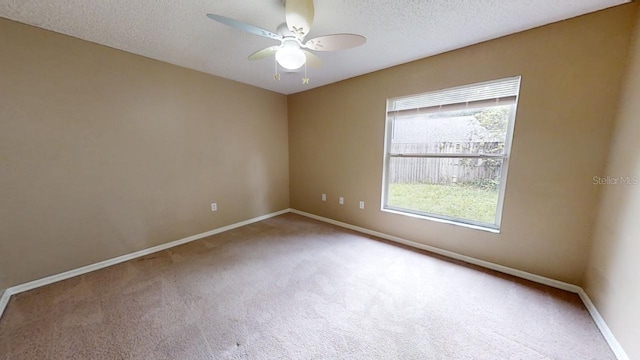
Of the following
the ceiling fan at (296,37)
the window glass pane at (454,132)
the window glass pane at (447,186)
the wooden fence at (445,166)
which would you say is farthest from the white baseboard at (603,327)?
the ceiling fan at (296,37)

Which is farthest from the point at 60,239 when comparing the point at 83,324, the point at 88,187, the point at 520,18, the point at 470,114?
the point at 520,18

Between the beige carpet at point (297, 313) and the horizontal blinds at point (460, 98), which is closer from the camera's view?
the beige carpet at point (297, 313)

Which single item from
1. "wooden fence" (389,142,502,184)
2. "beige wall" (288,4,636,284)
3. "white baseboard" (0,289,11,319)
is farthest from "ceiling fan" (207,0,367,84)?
"white baseboard" (0,289,11,319)

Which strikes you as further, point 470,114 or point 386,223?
point 386,223

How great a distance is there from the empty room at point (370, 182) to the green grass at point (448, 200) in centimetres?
2

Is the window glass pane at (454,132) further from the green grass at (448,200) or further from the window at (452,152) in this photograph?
the green grass at (448,200)

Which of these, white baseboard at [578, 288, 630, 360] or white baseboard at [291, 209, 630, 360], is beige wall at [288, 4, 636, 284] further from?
white baseboard at [578, 288, 630, 360]

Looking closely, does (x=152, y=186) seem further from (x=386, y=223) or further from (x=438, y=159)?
(x=438, y=159)

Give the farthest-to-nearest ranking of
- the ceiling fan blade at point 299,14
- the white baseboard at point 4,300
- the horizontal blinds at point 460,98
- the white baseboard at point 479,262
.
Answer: the horizontal blinds at point 460,98 < the white baseboard at point 479,262 < the white baseboard at point 4,300 < the ceiling fan blade at point 299,14

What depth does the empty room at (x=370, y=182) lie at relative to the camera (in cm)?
145

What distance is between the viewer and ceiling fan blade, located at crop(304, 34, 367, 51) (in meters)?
1.44

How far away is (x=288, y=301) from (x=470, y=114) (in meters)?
2.59

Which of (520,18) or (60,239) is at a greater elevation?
(520,18)

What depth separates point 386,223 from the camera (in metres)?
2.97
